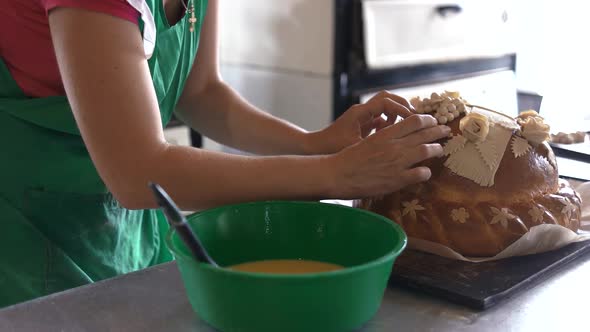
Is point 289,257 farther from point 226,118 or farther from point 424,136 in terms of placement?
point 226,118

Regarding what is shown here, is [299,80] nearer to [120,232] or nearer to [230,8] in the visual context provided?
[230,8]

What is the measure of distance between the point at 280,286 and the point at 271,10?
79.3 inches

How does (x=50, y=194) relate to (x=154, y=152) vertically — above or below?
below

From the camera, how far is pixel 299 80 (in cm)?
257

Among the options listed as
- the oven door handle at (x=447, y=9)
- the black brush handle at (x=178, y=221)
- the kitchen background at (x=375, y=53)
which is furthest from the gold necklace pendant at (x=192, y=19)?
the oven door handle at (x=447, y=9)

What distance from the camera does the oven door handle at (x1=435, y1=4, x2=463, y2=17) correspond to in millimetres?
2698

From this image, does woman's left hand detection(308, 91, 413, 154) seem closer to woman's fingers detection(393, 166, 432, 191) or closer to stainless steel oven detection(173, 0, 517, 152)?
woman's fingers detection(393, 166, 432, 191)

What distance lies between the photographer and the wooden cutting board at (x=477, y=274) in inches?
30.5

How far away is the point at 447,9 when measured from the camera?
2.72 m

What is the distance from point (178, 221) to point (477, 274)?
405mm

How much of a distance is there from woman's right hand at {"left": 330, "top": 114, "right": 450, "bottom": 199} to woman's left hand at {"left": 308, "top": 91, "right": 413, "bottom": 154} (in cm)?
14

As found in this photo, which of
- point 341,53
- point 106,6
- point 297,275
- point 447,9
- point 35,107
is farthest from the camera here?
point 447,9

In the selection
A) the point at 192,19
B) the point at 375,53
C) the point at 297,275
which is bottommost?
the point at 375,53

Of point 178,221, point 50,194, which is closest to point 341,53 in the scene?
point 50,194
